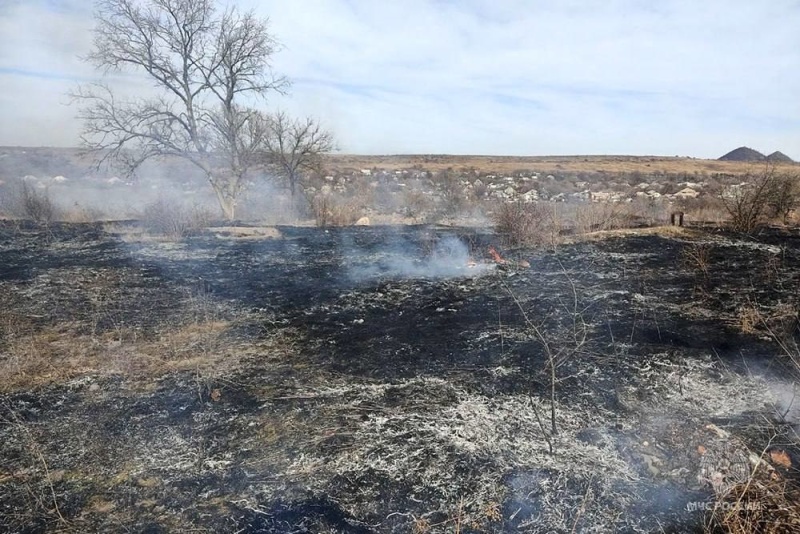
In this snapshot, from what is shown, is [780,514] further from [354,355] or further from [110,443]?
[110,443]

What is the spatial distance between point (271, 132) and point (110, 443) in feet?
52.0

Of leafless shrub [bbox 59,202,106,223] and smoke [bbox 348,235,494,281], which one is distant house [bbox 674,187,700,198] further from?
leafless shrub [bbox 59,202,106,223]

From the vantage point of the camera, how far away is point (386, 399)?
4.07 meters

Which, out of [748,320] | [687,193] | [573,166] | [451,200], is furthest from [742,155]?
[748,320]

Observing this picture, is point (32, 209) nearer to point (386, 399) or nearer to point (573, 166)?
point (386, 399)

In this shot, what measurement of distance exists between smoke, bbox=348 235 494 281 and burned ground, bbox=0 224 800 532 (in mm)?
448

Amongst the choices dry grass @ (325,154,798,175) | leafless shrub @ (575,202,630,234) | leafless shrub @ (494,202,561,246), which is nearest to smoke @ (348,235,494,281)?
leafless shrub @ (494,202,561,246)

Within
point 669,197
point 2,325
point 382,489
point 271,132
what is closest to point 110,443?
point 382,489

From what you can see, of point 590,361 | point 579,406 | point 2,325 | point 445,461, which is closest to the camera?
point 445,461

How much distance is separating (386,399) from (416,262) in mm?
5544

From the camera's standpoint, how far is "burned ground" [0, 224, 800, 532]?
2.87 meters

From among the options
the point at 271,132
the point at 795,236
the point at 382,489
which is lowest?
the point at 382,489

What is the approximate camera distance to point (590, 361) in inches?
185

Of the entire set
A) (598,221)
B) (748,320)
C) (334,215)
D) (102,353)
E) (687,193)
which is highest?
(687,193)
